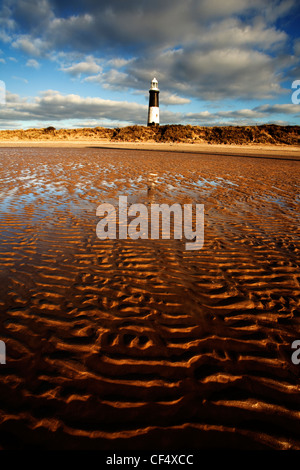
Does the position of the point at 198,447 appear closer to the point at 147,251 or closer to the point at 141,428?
the point at 141,428

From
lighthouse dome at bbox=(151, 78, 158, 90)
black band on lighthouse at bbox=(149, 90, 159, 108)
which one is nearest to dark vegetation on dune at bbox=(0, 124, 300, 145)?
black band on lighthouse at bbox=(149, 90, 159, 108)

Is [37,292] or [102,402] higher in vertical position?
[37,292]

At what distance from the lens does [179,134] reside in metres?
53.3

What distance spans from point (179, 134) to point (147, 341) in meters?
55.5

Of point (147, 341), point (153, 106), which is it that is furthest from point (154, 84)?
point (147, 341)

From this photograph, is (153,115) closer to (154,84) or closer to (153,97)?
(153,97)

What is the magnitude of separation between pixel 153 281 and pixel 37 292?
177 cm

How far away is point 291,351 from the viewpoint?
114 inches

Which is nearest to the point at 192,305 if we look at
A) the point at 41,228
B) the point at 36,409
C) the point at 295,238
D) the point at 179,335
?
the point at 179,335

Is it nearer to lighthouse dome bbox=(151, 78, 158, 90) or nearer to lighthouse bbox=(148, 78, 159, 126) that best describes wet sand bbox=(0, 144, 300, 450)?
lighthouse bbox=(148, 78, 159, 126)

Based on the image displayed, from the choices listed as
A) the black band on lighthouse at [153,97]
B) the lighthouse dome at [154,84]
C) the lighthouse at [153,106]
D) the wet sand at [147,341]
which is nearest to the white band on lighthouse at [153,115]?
the lighthouse at [153,106]

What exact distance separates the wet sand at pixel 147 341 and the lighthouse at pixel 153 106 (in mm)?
66027

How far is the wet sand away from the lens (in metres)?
2.10

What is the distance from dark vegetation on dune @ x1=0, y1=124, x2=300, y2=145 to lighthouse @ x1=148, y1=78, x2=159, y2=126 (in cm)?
721
